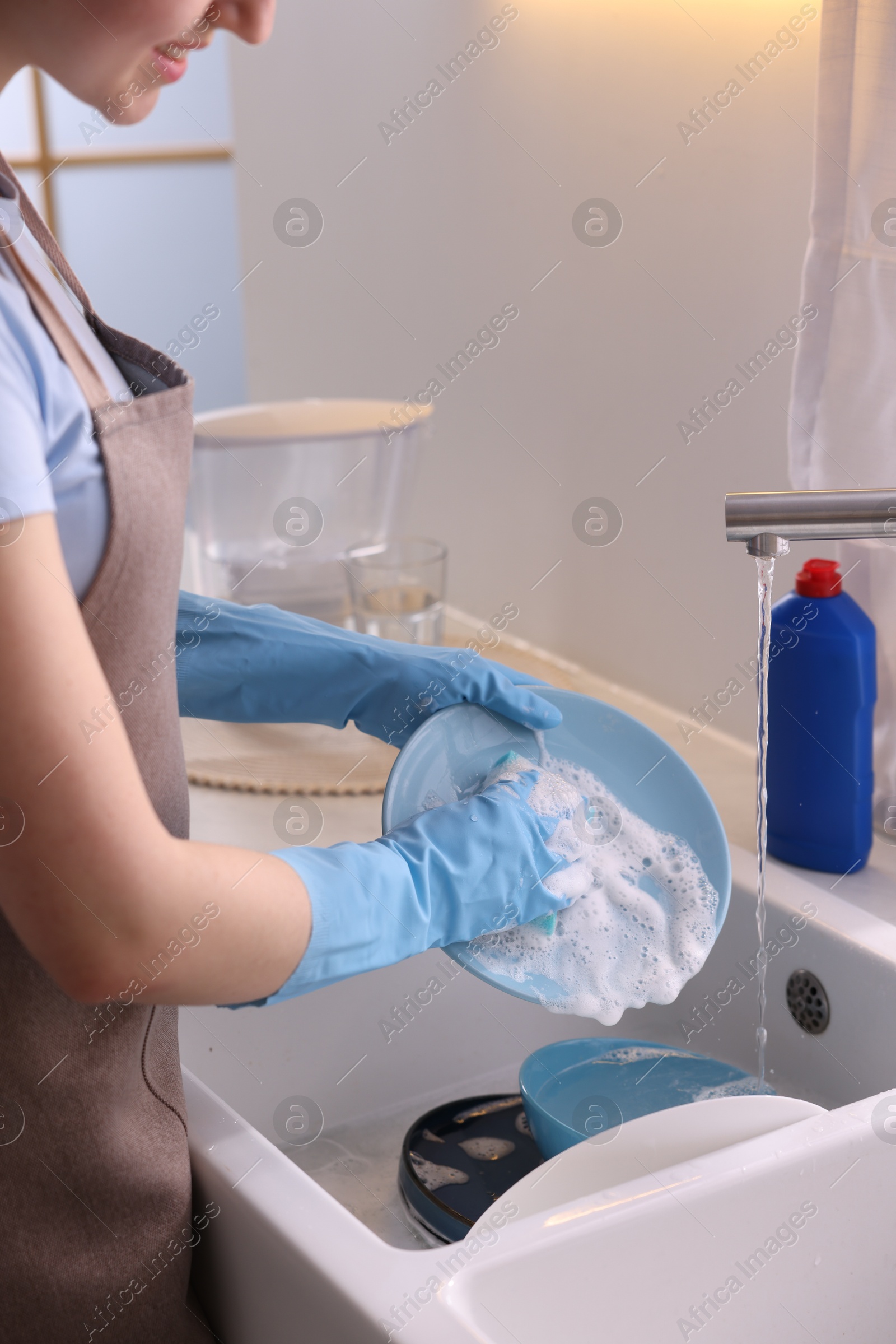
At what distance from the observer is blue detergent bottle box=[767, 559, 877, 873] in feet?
3.44

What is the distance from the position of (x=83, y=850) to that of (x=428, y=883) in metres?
0.27

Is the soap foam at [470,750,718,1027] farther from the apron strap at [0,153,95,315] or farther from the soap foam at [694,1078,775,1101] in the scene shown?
the apron strap at [0,153,95,315]

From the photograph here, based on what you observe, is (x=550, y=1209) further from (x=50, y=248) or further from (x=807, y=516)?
(x=50, y=248)

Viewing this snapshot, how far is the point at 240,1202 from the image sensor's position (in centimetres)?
68

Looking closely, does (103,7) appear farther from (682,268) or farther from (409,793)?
(682,268)

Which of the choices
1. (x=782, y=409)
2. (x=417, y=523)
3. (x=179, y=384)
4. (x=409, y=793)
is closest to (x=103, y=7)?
(x=179, y=384)

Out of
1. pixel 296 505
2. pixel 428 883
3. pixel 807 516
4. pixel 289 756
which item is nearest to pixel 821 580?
pixel 807 516

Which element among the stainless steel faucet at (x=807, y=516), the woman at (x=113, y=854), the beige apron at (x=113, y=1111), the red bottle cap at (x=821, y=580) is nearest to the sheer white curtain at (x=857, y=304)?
the red bottle cap at (x=821, y=580)

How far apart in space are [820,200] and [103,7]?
0.73 m

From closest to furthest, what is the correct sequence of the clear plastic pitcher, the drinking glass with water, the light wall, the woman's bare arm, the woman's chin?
the woman's bare arm, the woman's chin, the light wall, the drinking glass with water, the clear plastic pitcher

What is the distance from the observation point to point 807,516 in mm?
834

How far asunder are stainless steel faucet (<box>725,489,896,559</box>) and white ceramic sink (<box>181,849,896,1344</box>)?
1.05ft

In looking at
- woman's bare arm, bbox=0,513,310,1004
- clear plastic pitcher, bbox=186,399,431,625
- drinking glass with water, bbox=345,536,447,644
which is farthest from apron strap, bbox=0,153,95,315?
clear plastic pitcher, bbox=186,399,431,625

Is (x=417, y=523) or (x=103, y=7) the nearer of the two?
(x=103, y=7)
